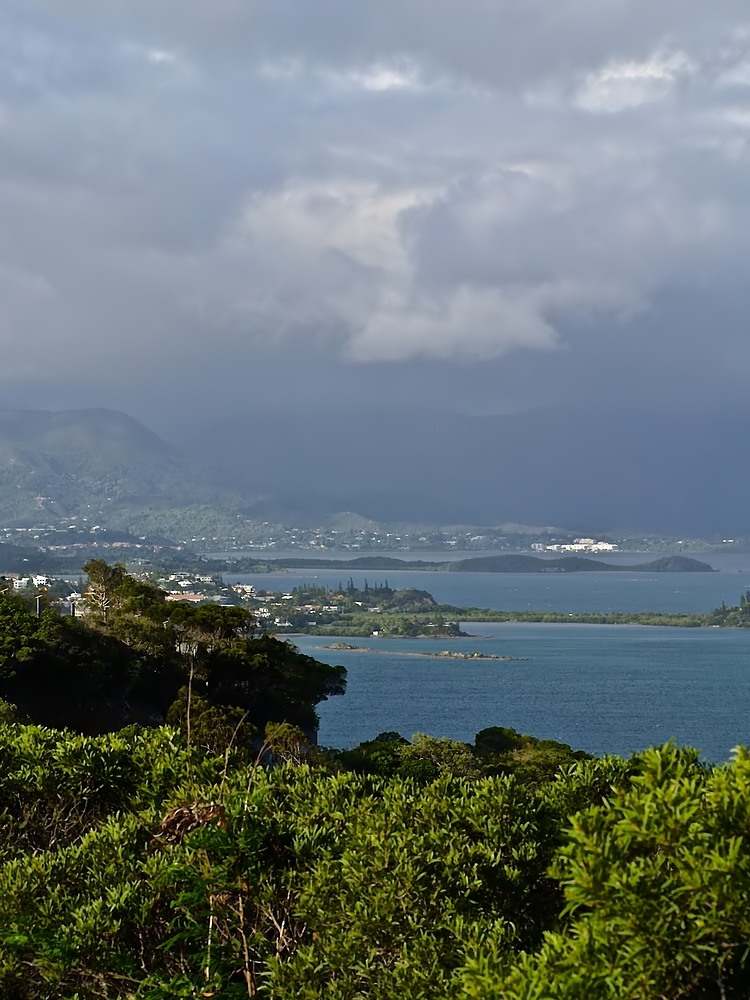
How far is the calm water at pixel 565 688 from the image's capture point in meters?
57.6

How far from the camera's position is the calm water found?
57.6m

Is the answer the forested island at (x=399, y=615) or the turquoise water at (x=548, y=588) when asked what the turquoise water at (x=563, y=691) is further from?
the turquoise water at (x=548, y=588)

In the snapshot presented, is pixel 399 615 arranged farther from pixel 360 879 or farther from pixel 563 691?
pixel 360 879

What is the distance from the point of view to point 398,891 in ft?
16.2

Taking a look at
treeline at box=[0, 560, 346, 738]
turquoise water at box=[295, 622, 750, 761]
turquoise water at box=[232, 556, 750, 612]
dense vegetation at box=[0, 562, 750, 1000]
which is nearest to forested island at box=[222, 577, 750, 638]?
turquoise water at box=[295, 622, 750, 761]

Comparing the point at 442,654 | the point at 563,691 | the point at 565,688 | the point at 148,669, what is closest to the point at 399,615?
the point at 442,654

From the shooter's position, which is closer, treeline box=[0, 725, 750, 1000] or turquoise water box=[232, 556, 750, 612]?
treeline box=[0, 725, 750, 1000]

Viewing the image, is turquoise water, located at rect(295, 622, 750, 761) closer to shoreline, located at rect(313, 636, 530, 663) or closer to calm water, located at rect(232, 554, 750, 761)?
calm water, located at rect(232, 554, 750, 761)

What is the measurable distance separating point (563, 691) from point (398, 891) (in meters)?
69.1

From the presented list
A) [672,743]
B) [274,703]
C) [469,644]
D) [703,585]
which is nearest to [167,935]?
[672,743]

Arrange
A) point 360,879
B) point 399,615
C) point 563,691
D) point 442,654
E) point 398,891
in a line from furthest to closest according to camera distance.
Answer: point 399,615
point 442,654
point 563,691
point 360,879
point 398,891

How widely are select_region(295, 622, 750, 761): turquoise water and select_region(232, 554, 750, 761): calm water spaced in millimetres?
89

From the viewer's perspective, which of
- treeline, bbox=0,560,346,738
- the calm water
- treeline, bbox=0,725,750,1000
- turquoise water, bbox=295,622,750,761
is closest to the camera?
treeline, bbox=0,725,750,1000

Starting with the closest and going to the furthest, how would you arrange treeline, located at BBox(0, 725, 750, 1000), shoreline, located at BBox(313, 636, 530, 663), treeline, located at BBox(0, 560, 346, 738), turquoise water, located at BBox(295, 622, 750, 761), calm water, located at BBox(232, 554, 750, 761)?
treeline, located at BBox(0, 725, 750, 1000) < treeline, located at BBox(0, 560, 346, 738) < turquoise water, located at BBox(295, 622, 750, 761) < calm water, located at BBox(232, 554, 750, 761) < shoreline, located at BBox(313, 636, 530, 663)
